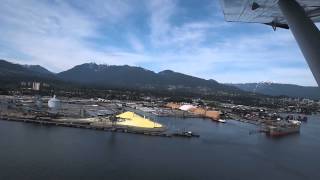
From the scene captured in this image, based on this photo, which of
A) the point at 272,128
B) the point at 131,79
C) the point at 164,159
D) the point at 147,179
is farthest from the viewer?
the point at 131,79

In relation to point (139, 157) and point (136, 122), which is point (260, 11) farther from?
point (136, 122)

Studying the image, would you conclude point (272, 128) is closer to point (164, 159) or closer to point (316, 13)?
point (164, 159)

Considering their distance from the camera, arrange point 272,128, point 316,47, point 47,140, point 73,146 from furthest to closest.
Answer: point 272,128 → point 47,140 → point 73,146 → point 316,47

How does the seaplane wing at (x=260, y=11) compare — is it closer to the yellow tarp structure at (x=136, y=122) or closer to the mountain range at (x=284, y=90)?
the yellow tarp structure at (x=136, y=122)

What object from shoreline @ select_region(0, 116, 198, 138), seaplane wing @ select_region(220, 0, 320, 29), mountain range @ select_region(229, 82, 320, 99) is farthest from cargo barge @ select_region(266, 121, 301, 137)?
mountain range @ select_region(229, 82, 320, 99)

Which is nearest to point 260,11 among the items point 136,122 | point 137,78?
point 136,122

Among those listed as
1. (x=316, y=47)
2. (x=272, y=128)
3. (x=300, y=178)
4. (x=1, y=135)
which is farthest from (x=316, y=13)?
(x=272, y=128)
